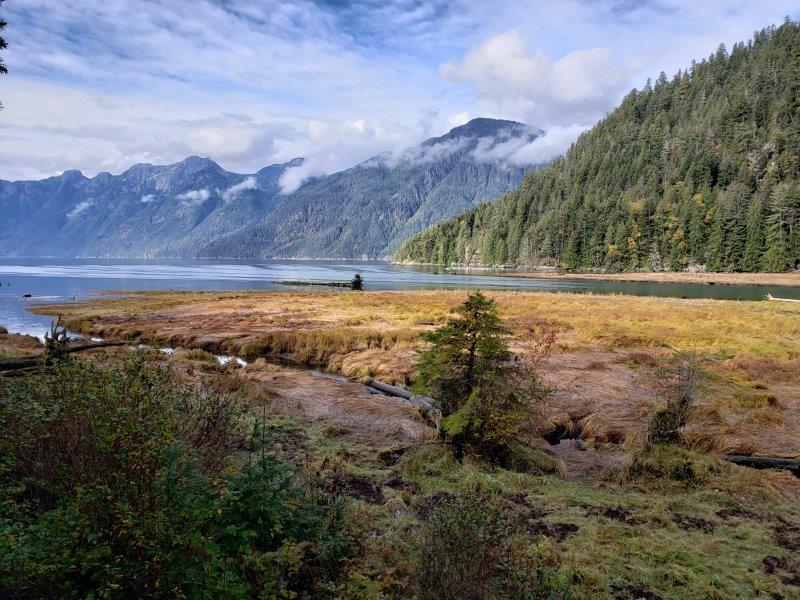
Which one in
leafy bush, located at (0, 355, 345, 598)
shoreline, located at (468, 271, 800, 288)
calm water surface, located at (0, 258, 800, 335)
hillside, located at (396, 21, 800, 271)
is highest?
hillside, located at (396, 21, 800, 271)

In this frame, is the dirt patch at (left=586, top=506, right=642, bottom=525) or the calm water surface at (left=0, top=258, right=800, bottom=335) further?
the calm water surface at (left=0, top=258, right=800, bottom=335)

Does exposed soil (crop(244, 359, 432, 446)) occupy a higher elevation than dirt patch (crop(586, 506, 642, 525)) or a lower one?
lower

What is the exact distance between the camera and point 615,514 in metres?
7.06

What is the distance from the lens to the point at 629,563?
566 centimetres

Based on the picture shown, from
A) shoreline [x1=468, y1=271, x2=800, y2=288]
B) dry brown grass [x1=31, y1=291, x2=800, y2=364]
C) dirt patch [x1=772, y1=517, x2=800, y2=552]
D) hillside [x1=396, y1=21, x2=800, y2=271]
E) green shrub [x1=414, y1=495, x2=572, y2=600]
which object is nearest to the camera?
green shrub [x1=414, y1=495, x2=572, y2=600]

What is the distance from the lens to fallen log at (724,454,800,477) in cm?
930

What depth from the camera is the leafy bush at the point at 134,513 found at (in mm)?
3314

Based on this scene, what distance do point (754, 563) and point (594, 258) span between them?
480ft

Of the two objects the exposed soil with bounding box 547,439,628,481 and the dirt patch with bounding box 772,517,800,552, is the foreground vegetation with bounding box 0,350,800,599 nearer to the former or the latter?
the dirt patch with bounding box 772,517,800,552

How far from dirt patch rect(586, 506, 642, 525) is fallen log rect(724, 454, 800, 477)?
4126mm

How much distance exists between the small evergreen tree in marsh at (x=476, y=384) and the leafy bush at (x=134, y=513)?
3843mm

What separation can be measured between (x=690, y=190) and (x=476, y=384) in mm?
147176

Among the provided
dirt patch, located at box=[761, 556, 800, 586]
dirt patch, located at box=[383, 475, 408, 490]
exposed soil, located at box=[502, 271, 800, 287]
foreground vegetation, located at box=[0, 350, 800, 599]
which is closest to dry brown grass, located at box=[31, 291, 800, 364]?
foreground vegetation, located at box=[0, 350, 800, 599]

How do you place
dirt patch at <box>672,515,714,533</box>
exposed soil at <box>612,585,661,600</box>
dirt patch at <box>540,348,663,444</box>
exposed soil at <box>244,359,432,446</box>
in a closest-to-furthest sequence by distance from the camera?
exposed soil at <box>612,585,661,600</box> < dirt patch at <box>672,515,714,533</box> < exposed soil at <box>244,359,432,446</box> < dirt patch at <box>540,348,663,444</box>
